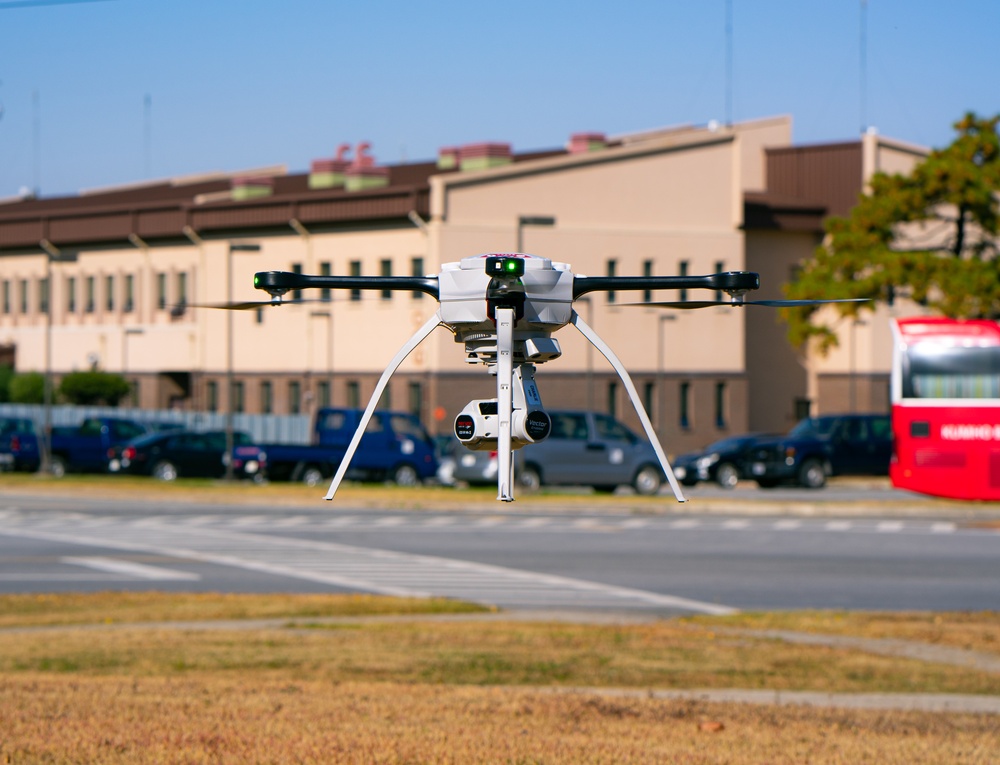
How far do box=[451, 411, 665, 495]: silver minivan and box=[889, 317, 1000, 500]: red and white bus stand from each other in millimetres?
32986

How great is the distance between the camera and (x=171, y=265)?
216 ft

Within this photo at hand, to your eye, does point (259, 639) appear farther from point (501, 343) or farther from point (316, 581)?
point (501, 343)

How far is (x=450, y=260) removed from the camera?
171ft

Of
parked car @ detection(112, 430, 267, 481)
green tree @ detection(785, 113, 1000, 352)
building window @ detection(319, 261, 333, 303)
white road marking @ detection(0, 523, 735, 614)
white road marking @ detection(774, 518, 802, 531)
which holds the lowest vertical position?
white road marking @ detection(0, 523, 735, 614)

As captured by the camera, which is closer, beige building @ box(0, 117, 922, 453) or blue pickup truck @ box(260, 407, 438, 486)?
blue pickup truck @ box(260, 407, 438, 486)

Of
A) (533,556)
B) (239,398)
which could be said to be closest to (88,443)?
(239,398)

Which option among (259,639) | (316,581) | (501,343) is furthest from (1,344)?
(501,343)

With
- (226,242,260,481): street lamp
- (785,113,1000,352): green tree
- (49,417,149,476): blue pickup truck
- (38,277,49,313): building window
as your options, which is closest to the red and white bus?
(226,242,260,481): street lamp

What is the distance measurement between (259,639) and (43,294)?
60255 millimetres

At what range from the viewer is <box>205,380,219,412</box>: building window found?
6394cm

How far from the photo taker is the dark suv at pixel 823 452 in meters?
40.8

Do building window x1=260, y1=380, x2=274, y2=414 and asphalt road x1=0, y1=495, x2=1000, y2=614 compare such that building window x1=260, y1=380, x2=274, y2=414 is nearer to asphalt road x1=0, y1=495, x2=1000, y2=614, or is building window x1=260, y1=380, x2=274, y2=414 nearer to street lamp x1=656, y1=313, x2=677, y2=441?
→ street lamp x1=656, y1=313, x2=677, y2=441

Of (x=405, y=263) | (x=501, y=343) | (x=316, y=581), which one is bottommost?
(x=316, y=581)

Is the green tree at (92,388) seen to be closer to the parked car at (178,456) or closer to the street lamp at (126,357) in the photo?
the street lamp at (126,357)
